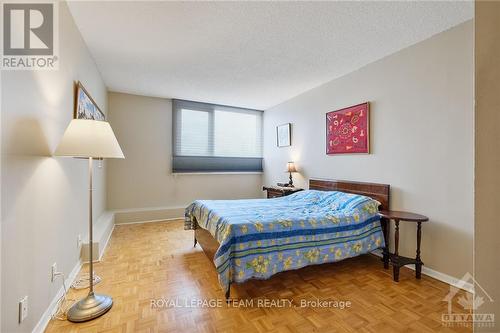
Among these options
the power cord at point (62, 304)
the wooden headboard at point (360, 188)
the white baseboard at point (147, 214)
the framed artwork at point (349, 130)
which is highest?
the framed artwork at point (349, 130)

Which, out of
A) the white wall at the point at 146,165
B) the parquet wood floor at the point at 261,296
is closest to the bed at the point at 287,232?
the parquet wood floor at the point at 261,296

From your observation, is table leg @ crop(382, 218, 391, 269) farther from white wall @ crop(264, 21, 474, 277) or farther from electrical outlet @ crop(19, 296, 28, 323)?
electrical outlet @ crop(19, 296, 28, 323)

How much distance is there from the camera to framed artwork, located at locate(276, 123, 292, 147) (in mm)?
4611

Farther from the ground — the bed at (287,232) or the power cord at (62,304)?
the bed at (287,232)

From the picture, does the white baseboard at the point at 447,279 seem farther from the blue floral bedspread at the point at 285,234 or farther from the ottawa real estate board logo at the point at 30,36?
the ottawa real estate board logo at the point at 30,36

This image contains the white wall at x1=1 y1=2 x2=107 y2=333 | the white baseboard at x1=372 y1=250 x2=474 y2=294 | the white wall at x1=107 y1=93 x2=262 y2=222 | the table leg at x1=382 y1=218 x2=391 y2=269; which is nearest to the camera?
the white wall at x1=1 y1=2 x2=107 y2=333

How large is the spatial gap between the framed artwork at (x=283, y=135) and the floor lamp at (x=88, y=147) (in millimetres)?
3449

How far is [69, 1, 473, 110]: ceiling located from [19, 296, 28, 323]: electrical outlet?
2.26 metres

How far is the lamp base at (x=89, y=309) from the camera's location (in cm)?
163
